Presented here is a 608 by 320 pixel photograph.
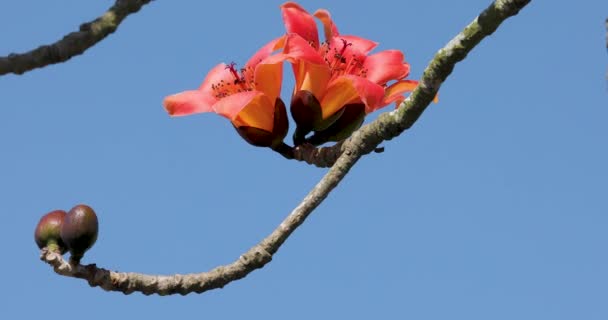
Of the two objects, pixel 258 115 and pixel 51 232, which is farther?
pixel 258 115

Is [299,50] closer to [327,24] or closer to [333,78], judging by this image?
[333,78]

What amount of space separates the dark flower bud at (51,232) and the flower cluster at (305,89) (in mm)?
583

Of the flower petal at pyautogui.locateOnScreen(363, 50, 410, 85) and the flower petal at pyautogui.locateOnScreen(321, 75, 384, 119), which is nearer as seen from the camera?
the flower petal at pyautogui.locateOnScreen(321, 75, 384, 119)

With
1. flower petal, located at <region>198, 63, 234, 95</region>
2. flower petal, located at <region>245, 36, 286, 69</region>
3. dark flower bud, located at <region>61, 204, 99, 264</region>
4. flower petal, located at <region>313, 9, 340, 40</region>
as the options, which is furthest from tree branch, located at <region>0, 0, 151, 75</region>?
flower petal, located at <region>313, 9, 340, 40</region>

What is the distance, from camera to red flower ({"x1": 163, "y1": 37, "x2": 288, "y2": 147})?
3.89m

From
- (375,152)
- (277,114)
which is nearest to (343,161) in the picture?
(375,152)

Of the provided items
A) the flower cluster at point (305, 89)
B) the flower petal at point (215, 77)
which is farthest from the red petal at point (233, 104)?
the flower petal at point (215, 77)

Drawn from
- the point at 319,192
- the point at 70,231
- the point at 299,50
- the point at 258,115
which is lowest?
the point at 70,231

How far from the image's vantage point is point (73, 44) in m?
3.50

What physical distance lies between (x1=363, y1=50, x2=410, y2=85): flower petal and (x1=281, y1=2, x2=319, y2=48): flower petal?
0.66 feet

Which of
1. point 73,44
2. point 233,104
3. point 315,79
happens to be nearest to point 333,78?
point 315,79

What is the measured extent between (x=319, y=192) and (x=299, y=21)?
683mm

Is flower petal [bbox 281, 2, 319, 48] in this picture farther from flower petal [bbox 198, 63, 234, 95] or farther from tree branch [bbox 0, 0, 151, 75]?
tree branch [bbox 0, 0, 151, 75]

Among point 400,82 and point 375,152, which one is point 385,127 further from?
point 400,82
